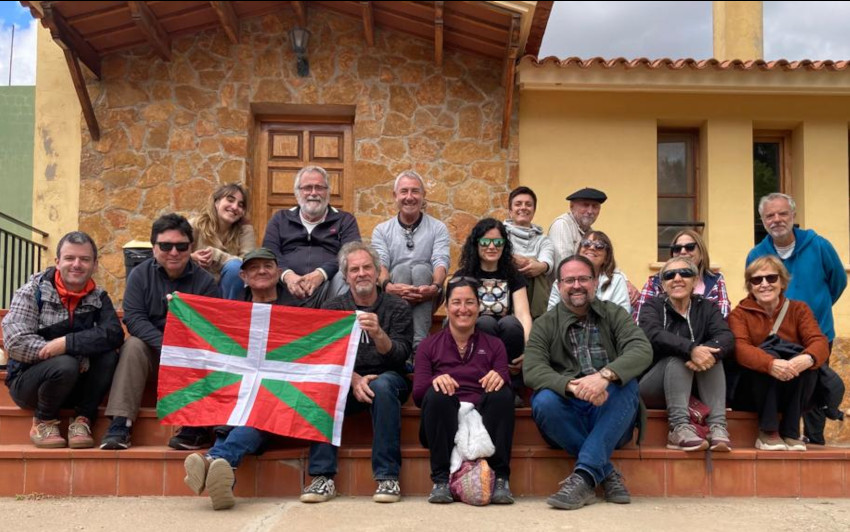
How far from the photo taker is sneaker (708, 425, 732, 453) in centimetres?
517

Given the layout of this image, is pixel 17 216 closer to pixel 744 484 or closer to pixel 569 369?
pixel 569 369

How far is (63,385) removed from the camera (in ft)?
17.0

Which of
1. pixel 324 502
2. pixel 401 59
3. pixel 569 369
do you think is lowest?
pixel 324 502

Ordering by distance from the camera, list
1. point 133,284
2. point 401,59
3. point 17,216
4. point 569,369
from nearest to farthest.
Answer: point 569,369, point 133,284, point 401,59, point 17,216

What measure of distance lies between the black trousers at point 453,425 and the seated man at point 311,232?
1.67 meters

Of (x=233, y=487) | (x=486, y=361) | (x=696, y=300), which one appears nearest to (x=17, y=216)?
(x=233, y=487)

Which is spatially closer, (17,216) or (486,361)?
(486,361)

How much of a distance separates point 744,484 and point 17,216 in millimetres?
8856

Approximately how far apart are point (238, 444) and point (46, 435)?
4.15 ft

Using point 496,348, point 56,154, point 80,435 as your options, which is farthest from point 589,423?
point 56,154

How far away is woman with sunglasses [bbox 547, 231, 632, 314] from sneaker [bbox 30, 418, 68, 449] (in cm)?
319

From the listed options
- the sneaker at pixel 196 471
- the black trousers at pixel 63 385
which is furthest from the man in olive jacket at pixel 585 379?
the black trousers at pixel 63 385

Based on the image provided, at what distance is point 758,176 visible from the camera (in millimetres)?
9797

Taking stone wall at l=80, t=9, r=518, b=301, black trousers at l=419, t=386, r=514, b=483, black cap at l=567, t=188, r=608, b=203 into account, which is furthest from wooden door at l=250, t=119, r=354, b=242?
black trousers at l=419, t=386, r=514, b=483
